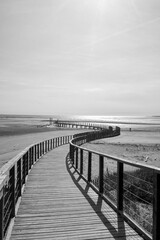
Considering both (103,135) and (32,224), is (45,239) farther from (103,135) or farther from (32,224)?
(103,135)

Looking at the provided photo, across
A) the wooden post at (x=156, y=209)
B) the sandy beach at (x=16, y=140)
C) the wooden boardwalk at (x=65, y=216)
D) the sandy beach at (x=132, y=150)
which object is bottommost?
the sandy beach at (x=132, y=150)

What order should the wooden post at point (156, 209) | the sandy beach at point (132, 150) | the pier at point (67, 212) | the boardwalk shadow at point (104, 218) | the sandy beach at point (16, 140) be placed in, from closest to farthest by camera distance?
the wooden post at point (156, 209) → the pier at point (67, 212) → the boardwalk shadow at point (104, 218) → the sandy beach at point (132, 150) → the sandy beach at point (16, 140)

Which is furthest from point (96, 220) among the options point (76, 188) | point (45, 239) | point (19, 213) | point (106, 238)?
point (76, 188)

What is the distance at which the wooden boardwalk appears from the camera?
13.9 ft

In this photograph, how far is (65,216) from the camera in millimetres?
5164

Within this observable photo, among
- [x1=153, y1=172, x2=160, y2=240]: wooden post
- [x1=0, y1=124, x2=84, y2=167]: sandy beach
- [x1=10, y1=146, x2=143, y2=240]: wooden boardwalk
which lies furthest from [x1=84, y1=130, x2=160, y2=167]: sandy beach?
[x1=153, y1=172, x2=160, y2=240]: wooden post

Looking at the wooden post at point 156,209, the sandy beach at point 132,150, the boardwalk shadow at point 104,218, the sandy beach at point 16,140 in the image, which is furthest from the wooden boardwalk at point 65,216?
the sandy beach at point 132,150

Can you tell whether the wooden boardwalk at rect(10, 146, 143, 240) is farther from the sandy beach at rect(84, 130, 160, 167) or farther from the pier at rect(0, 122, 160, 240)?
the sandy beach at rect(84, 130, 160, 167)

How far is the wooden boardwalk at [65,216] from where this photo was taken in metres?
4.24

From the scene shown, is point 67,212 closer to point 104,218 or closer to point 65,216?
point 65,216

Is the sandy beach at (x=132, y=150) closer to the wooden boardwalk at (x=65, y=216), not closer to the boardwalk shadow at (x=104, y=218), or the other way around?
the boardwalk shadow at (x=104, y=218)

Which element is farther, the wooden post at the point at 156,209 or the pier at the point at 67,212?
the pier at the point at 67,212

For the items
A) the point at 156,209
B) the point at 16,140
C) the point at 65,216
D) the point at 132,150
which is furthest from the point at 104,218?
the point at 16,140

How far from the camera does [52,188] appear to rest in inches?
300
